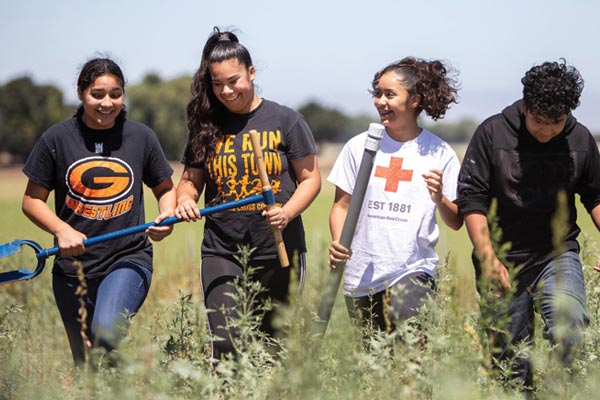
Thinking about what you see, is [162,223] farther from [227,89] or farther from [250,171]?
[227,89]

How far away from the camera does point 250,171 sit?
544 centimetres

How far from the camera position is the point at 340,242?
5234 mm

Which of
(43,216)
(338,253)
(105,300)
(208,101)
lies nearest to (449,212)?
(338,253)

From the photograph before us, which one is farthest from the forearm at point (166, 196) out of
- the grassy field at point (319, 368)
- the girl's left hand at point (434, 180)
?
the girl's left hand at point (434, 180)

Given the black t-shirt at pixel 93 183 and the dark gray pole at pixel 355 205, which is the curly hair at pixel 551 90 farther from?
the black t-shirt at pixel 93 183

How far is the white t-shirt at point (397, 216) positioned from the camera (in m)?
5.36

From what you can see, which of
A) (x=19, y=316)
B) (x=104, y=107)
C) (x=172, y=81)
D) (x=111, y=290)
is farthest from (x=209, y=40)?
(x=172, y=81)

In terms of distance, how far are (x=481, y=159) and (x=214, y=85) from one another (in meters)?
1.67

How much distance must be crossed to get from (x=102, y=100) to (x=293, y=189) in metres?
1.27

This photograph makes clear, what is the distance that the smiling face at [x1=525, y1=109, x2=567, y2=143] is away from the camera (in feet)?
16.3

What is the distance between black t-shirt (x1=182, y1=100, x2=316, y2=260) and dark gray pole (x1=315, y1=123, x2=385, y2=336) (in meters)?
0.51

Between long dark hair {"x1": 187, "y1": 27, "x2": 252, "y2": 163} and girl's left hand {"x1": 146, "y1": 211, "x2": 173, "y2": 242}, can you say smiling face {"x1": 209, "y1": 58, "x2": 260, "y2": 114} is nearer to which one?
long dark hair {"x1": 187, "y1": 27, "x2": 252, "y2": 163}

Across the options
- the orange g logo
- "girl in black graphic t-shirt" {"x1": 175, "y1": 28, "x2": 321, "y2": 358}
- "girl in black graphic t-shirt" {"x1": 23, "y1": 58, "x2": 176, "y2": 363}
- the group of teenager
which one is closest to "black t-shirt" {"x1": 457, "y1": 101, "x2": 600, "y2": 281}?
the group of teenager

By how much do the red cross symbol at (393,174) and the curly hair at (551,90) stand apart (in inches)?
32.4
